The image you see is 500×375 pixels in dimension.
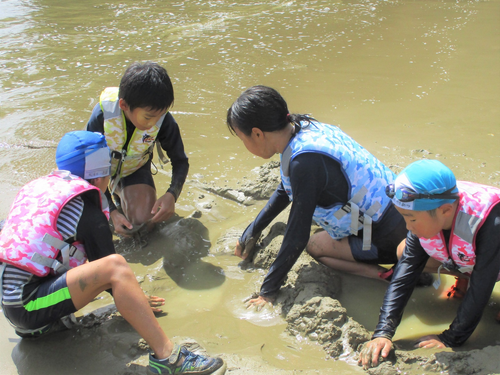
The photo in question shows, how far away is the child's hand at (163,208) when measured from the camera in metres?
3.06

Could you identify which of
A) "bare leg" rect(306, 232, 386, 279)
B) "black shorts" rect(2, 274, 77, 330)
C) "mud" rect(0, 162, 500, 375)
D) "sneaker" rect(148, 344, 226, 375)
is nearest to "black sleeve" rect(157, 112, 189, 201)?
"mud" rect(0, 162, 500, 375)

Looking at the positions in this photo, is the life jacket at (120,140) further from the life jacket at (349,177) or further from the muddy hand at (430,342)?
the muddy hand at (430,342)

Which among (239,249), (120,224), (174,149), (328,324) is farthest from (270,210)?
(120,224)

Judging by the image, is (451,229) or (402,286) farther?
(402,286)

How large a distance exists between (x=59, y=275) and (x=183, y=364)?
689 millimetres

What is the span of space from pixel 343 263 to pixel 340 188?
0.54 meters

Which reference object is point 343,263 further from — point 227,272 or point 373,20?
point 373,20

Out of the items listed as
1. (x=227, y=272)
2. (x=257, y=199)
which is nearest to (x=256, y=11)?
(x=257, y=199)

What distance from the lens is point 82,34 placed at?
24.1 feet

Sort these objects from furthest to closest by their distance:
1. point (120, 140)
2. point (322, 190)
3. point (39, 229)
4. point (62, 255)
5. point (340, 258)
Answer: point (120, 140), point (340, 258), point (322, 190), point (62, 255), point (39, 229)

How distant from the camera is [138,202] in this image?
10.9 feet

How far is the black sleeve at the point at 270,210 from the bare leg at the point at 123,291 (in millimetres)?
1092

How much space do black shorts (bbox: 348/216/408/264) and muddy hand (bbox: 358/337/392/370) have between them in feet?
2.17

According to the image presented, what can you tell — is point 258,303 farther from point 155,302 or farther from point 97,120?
point 97,120
